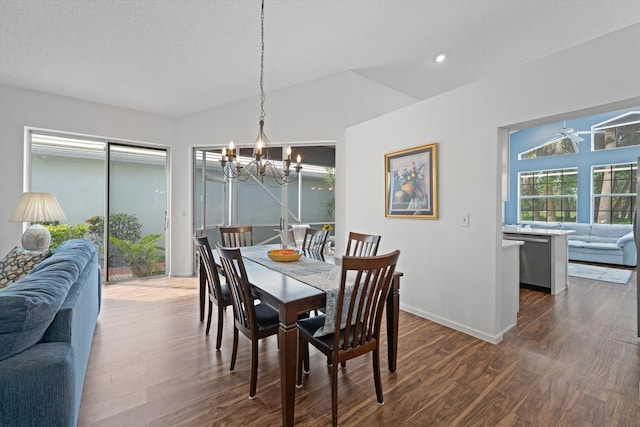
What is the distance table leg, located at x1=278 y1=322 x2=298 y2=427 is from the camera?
1592 mm

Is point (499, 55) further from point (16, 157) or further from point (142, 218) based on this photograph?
point (16, 157)

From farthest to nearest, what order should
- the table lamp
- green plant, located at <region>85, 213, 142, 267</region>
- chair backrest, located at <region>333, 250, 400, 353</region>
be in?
green plant, located at <region>85, 213, 142, 267</region> → the table lamp → chair backrest, located at <region>333, 250, 400, 353</region>

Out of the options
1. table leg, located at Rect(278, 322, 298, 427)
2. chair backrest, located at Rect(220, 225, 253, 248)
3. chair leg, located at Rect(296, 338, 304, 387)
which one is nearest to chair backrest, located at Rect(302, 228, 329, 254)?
chair backrest, located at Rect(220, 225, 253, 248)

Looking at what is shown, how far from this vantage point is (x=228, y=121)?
15.8ft

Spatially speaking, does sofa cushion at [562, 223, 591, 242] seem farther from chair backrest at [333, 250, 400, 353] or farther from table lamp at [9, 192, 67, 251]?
table lamp at [9, 192, 67, 251]

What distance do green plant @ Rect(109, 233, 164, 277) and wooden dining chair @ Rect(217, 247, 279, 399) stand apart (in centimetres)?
349

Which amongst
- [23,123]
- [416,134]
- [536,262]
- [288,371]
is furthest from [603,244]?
[23,123]

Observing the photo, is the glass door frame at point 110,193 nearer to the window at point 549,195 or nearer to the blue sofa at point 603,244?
the blue sofa at point 603,244

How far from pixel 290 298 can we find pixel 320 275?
504 mm

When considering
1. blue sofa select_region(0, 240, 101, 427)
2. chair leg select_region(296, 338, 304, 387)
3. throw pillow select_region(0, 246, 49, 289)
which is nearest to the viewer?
blue sofa select_region(0, 240, 101, 427)

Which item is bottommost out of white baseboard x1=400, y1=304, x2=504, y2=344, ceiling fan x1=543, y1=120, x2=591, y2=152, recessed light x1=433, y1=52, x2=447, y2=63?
white baseboard x1=400, y1=304, x2=504, y2=344

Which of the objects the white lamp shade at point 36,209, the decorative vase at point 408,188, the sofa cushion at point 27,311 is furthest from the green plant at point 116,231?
the decorative vase at point 408,188

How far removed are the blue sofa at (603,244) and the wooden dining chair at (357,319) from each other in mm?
6597

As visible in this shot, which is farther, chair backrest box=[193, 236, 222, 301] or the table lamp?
the table lamp
